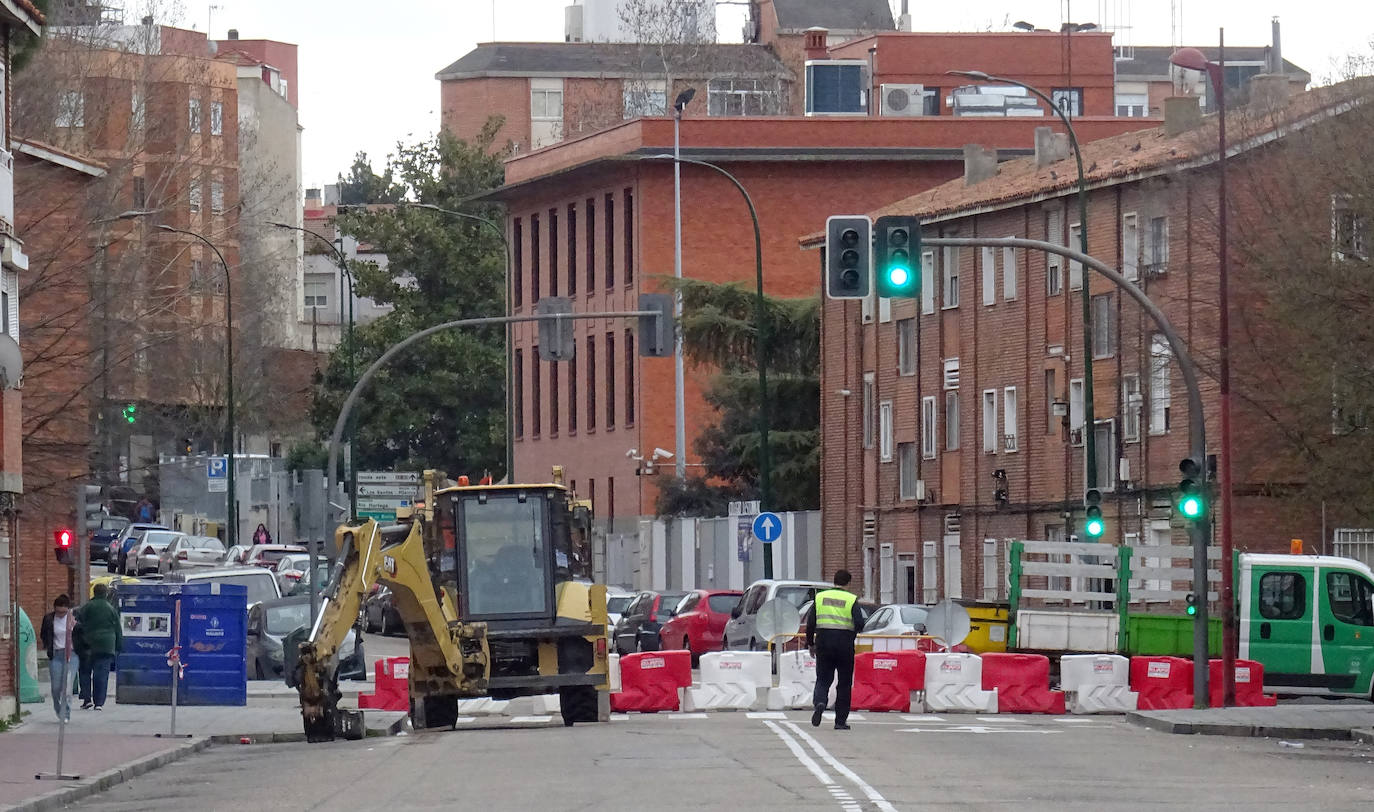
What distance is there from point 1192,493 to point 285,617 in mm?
16917

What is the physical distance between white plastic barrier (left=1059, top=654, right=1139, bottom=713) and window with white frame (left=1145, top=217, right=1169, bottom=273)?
61.9ft

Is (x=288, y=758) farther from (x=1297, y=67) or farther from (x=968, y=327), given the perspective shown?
(x=1297, y=67)

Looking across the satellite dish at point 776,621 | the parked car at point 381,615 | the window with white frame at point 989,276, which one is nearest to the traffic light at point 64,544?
the satellite dish at point 776,621

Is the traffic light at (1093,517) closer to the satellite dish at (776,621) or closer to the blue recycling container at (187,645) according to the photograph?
the satellite dish at (776,621)

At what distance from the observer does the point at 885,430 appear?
62688 millimetres

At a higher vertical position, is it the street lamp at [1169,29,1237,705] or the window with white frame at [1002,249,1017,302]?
the window with white frame at [1002,249,1017,302]

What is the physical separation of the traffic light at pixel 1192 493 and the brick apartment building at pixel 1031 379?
11.4m

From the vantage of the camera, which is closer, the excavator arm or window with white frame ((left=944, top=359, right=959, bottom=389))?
the excavator arm

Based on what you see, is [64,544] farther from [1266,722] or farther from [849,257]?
[1266,722]

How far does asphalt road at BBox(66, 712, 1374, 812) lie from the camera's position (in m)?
18.0

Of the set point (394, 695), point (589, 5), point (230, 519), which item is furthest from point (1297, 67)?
point (394, 695)

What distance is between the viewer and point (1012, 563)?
36688mm

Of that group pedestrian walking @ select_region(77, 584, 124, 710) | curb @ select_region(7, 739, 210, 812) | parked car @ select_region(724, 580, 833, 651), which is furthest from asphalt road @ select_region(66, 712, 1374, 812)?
parked car @ select_region(724, 580, 833, 651)

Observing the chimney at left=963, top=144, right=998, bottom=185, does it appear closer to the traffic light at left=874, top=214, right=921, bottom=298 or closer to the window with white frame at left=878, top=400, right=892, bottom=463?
the window with white frame at left=878, top=400, right=892, bottom=463
